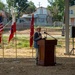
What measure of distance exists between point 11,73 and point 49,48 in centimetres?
256

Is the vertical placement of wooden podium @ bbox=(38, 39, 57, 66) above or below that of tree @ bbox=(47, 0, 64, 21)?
below

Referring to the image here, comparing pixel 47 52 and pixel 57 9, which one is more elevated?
pixel 57 9

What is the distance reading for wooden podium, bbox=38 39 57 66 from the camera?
48.0 ft

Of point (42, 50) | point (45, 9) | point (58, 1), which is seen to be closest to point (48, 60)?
point (42, 50)

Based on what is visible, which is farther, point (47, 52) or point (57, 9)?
point (57, 9)

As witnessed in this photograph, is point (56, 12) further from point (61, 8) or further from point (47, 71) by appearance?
point (47, 71)

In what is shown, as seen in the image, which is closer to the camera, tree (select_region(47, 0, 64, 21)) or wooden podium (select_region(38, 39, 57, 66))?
wooden podium (select_region(38, 39, 57, 66))

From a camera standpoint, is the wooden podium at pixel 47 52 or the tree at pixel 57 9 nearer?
the wooden podium at pixel 47 52

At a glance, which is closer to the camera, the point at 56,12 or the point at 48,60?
the point at 48,60

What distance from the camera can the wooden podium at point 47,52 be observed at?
14.6 metres

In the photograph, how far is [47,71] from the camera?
1323 cm

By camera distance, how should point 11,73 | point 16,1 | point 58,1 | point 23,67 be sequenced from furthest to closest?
1. point 16,1
2. point 58,1
3. point 23,67
4. point 11,73

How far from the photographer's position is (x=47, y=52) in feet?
48.4

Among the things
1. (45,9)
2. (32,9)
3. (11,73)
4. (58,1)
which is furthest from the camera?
(32,9)
